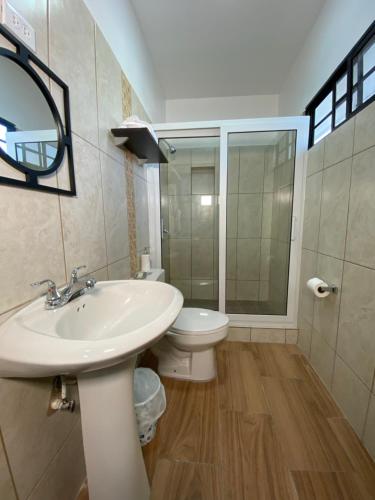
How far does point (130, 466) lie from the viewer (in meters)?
0.69

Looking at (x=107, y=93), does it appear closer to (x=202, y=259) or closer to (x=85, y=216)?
(x=85, y=216)

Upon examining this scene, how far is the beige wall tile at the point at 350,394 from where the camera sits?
1049mm

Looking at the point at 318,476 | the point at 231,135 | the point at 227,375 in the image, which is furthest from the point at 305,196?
the point at 318,476

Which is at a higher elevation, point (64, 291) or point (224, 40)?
point (224, 40)

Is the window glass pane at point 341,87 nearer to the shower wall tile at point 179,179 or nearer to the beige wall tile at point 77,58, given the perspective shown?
the shower wall tile at point 179,179

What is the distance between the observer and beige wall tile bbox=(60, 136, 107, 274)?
0.81 meters

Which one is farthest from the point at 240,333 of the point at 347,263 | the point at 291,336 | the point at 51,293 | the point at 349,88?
the point at 349,88

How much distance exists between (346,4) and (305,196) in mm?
1120

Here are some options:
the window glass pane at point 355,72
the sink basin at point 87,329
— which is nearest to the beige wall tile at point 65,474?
the sink basin at point 87,329

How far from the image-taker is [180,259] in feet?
7.84

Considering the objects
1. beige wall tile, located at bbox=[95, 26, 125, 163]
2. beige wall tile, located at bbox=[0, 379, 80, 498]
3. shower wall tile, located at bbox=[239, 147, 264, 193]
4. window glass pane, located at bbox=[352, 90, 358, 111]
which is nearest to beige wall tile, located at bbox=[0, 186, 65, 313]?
beige wall tile, located at bbox=[0, 379, 80, 498]

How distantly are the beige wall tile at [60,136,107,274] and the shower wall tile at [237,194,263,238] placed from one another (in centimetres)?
144

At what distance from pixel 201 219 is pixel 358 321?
5.19 feet

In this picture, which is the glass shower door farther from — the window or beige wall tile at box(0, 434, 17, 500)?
beige wall tile at box(0, 434, 17, 500)
